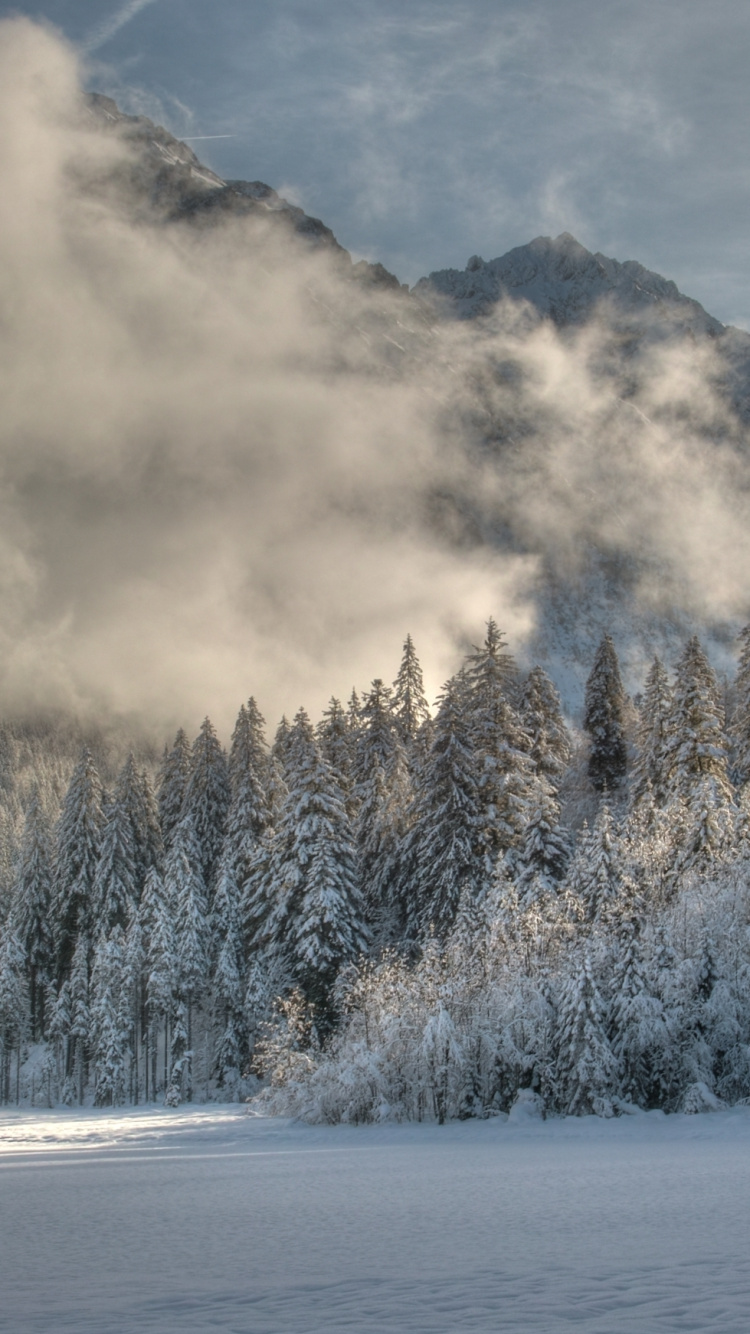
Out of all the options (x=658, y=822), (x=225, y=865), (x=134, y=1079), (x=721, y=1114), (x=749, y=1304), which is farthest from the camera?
(x=134, y=1079)

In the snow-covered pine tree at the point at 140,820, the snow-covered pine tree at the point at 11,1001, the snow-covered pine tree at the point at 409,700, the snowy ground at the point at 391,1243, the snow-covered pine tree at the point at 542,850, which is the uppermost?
the snow-covered pine tree at the point at 409,700

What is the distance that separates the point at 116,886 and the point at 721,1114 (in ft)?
148

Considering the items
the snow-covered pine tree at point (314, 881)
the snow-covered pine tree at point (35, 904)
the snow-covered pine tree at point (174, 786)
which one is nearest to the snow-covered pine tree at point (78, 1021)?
the snow-covered pine tree at point (35, 904)

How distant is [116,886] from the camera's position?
60375 mm

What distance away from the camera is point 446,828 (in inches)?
1590

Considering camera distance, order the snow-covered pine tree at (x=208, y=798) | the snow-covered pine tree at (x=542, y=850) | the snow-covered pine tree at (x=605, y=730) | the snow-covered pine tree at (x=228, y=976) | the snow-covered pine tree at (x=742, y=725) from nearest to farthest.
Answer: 1. the snow-covered pine tree at (x=542, y=850)
2. the snow-covered pine tree at (x=742, y=725)
3. the snow-covered pine tree at (x=228, y=976)
4. the snow-covered pine tree at (x=605, y=730)
5. the snow-covered pine tree at (x=208, y=798)

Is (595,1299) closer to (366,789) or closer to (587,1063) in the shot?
(587,1063)

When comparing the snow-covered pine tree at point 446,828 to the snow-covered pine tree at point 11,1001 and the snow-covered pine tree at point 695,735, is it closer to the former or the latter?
the snow-covered pine tree at point 695,735

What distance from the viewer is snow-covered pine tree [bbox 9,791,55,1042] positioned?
6650 cm

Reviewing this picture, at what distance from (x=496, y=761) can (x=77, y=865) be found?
3228cm

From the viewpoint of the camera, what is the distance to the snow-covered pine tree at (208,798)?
62719 mm

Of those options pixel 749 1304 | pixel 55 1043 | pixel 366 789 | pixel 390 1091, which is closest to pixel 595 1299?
pixel 749 1304

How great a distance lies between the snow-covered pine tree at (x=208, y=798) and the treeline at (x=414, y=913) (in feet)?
0.49

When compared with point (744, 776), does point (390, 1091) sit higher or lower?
lower
